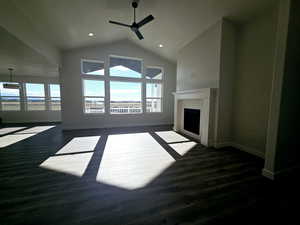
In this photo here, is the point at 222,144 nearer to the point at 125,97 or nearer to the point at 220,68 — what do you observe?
the point at 220,68

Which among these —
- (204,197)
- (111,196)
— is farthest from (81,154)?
(204,197)

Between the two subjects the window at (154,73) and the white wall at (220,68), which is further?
the window at (154,73)

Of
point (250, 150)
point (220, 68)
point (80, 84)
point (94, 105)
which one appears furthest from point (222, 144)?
point (80, 84)

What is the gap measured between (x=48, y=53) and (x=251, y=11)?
215 inches

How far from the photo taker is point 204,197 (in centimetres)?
169

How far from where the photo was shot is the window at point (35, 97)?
7.11 meters

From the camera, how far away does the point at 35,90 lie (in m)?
7.18

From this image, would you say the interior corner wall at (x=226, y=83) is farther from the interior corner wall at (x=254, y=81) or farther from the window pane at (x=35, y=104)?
the window pane at (x=35, y=104)

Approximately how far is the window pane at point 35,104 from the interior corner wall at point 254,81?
29.4ft

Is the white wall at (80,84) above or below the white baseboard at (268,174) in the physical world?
above

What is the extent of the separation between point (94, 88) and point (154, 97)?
2.79 metres

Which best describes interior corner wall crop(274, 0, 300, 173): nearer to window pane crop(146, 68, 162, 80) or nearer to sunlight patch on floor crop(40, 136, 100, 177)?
sunlight patch on floor crop(40, 136, 100, 177)

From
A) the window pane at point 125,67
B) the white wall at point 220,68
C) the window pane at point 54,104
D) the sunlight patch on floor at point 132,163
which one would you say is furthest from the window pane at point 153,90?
the window pane at point 54,104

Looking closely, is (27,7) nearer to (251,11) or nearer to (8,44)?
(8,44)
